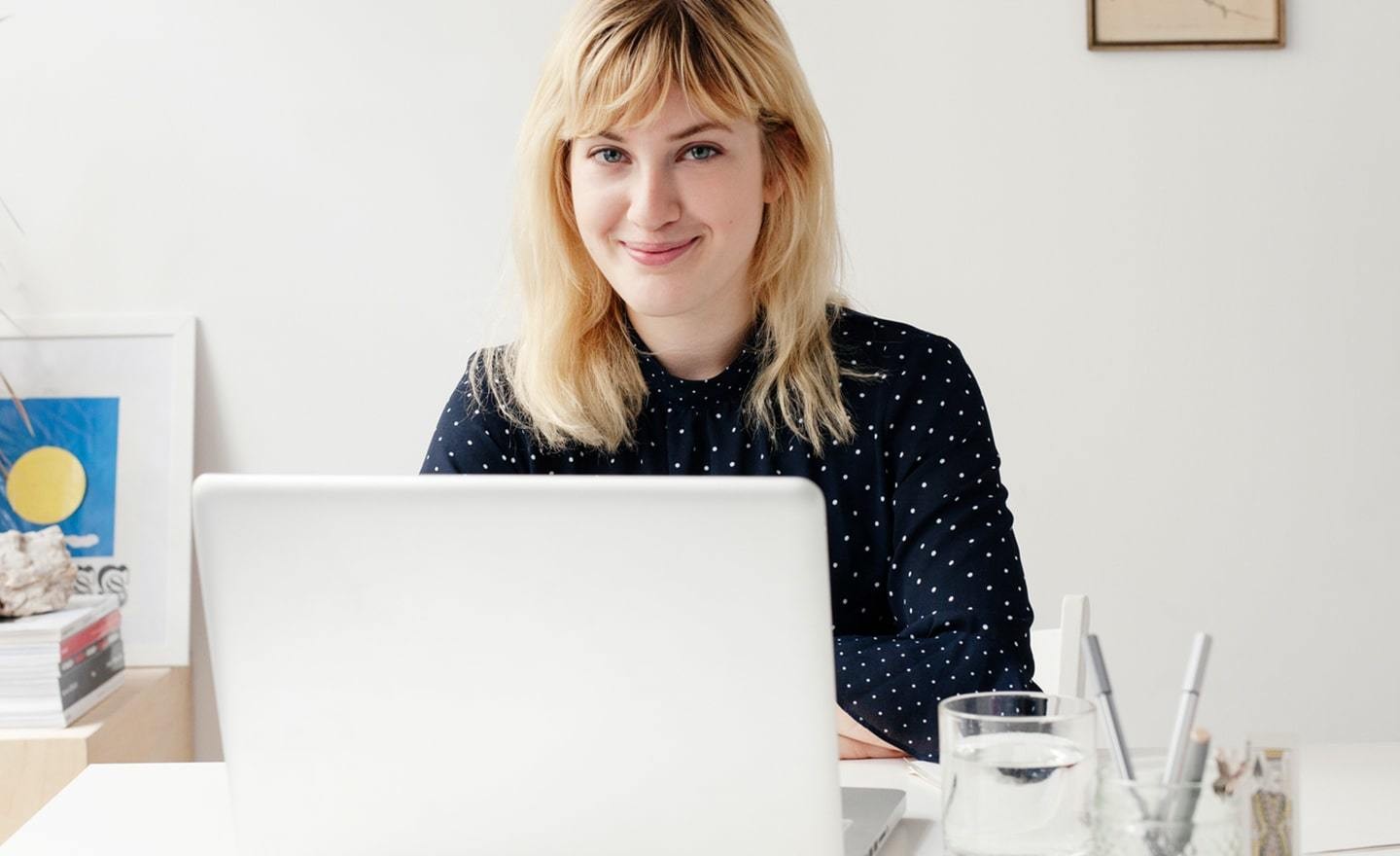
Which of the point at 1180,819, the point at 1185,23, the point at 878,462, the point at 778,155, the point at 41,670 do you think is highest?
the point at 1185,23

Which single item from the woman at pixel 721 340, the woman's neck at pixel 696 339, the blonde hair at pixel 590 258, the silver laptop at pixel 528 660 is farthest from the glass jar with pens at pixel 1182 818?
the woman's neck at pixel 696 339

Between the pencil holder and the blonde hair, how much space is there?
823 millimetres

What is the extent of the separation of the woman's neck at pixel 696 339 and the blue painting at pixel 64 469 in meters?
1.20

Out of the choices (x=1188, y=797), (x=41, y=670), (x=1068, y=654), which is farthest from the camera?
(x=41, y=670)

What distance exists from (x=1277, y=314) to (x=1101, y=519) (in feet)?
1.44

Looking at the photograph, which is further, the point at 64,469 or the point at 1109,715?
the point at 64,469

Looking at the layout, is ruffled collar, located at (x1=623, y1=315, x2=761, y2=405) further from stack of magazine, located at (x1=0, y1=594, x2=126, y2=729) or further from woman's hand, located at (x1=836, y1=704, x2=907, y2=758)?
stack of magazine, located at (x1=0, y1=594, x2=126, y2=729)

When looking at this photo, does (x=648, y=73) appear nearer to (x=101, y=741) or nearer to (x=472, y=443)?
(x=472, y=443)

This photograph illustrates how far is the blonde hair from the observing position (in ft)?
4.89

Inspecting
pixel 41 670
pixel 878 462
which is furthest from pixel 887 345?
pixel 41 670

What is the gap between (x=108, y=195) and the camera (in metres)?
2.44

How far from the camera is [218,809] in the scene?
114cm

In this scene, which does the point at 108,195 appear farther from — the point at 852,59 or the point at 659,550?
the point at 659,550

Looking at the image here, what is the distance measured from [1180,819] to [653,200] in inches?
35.6
